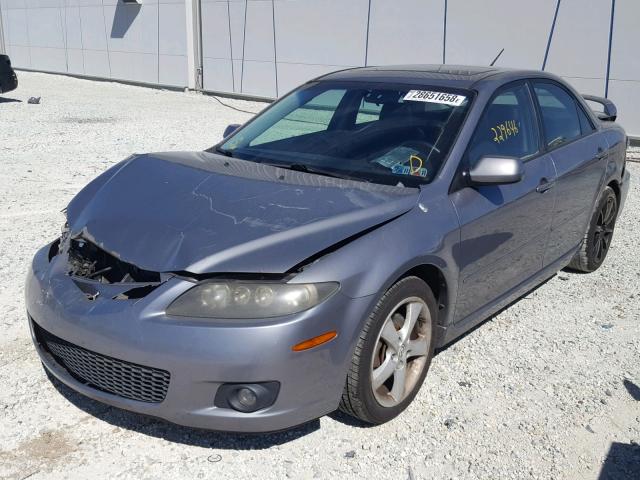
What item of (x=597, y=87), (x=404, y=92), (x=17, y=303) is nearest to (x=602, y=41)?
(x=597, y=87)

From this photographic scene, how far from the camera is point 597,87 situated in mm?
12211

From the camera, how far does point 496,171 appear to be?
138 inches

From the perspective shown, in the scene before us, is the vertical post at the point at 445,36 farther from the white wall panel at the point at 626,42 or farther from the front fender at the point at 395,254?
the front fender at the point at 395,254

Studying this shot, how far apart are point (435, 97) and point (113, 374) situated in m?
2.32

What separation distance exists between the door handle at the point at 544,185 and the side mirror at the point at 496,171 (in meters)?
0.64

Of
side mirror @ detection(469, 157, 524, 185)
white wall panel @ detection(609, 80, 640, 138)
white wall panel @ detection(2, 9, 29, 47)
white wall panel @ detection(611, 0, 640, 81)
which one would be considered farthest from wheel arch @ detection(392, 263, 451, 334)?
white wall panel @ detection(2, 9, 29, 47)

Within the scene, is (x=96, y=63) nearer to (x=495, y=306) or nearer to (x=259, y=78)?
(x=259, y=78)

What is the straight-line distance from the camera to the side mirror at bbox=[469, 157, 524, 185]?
3500 mm

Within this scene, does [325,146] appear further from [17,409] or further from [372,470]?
[17,409]

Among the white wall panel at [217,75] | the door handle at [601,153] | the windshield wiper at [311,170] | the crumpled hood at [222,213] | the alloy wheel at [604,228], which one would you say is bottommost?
the white wall panel at [217,75]

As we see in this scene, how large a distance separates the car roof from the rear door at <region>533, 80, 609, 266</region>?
323mm

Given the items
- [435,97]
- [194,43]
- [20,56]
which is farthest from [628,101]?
[20,56]

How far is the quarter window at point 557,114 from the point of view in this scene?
452 centimetres

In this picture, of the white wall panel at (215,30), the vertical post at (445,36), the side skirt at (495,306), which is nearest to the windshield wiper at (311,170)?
the side skirt at (495,306)
